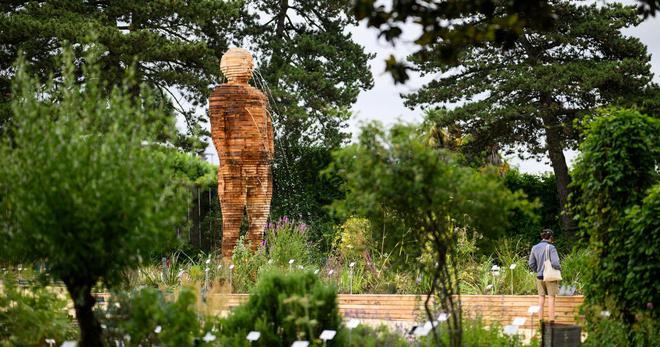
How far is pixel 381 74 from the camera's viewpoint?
5.16 m

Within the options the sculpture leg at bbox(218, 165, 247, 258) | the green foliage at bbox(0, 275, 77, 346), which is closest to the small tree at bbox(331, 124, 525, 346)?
the green foliage at bbox(0, 275, 77, 346)

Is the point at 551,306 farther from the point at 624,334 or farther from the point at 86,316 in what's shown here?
the point at 86,316

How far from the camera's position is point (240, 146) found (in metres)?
14.3

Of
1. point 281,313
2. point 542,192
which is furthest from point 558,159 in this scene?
point 281,313

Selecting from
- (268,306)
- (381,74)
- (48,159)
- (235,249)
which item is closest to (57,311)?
(268,306)

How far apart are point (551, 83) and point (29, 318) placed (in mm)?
14770

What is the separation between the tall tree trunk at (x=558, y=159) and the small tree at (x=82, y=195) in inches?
579

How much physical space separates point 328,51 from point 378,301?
12.1 metres

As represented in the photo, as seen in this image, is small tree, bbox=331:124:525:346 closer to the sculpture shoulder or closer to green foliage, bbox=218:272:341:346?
green foliage, bbox=218:272:341:346

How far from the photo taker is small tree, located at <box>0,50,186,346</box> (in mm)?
5688

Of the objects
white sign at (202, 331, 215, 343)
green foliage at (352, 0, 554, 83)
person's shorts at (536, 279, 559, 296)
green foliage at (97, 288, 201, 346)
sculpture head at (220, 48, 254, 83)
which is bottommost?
white sign at (202, 331, 215, 343)

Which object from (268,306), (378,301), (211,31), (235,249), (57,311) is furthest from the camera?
(211,31)

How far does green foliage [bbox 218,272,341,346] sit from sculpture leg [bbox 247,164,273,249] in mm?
7242

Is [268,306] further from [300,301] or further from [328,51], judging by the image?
[328,51]
